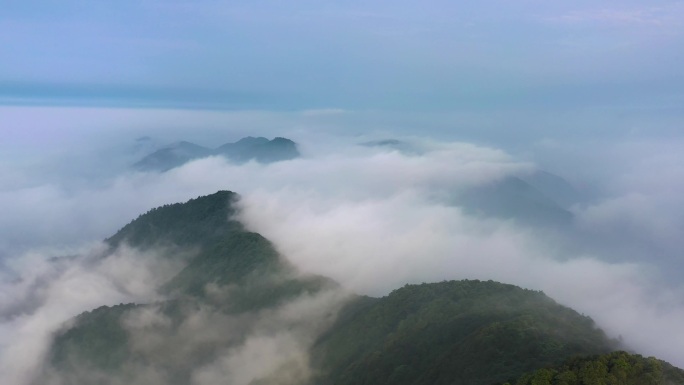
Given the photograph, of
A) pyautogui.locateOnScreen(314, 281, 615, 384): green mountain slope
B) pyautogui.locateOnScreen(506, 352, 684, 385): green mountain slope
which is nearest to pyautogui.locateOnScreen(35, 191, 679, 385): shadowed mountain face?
pyautogui.locateOnScreen(314, 281, 615, 384): green mountain slope

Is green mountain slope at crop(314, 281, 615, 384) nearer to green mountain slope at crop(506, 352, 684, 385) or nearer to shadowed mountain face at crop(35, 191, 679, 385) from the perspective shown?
shadowed mountain face at crop(35, 191, 679, 385)

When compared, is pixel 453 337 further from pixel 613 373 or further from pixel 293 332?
pixel 293 332

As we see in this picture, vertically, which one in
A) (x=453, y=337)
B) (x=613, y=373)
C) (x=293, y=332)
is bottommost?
(x=293, y=332)

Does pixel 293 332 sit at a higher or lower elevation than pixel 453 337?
lower

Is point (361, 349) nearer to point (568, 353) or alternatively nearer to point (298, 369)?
point (298, 369)

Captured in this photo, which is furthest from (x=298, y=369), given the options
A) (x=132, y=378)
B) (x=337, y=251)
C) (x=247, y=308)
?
(x=337, y=251)

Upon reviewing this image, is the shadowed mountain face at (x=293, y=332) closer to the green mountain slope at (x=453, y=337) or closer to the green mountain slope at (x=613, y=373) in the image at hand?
the green mountain slope at (x=453, y=337)

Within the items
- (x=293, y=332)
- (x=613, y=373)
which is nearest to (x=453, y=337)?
(x=613, y=373)

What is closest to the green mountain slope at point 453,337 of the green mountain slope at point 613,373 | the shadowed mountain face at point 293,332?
the shadowed mountain face at point 293,332

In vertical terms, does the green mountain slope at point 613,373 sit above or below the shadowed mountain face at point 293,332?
above
